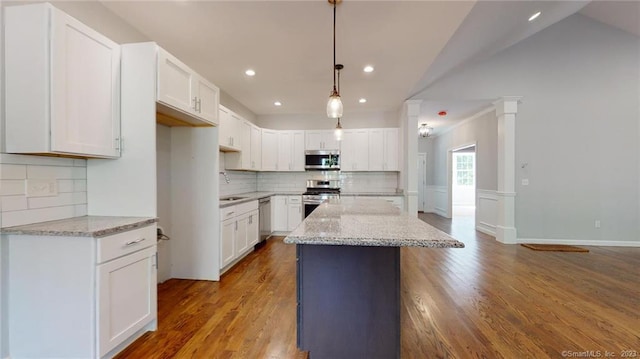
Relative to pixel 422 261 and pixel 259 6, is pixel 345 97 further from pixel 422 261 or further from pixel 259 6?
pixel 422 261

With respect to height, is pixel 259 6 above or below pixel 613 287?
above

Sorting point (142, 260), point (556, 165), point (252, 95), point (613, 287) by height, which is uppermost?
point (252, 95)

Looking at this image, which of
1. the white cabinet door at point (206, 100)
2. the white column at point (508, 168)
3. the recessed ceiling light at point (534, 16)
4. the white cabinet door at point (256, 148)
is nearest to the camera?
the white cabinet door at point (206, 100)

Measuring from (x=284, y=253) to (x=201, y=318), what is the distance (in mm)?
1911

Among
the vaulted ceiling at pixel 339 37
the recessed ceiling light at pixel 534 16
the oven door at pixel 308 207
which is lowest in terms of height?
the oven door at pixel 308 207

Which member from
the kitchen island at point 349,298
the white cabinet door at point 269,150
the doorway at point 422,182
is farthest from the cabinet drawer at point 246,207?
the doorway at point 422,182

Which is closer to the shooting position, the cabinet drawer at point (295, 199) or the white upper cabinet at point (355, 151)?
the cabinet drawer at point (295, 199)

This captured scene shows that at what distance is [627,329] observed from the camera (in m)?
2.04

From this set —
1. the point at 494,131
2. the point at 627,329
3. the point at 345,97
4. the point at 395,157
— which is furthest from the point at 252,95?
the point at 627,329

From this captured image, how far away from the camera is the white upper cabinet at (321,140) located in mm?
5320

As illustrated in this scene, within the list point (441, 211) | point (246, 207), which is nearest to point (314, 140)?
point (246, 207)

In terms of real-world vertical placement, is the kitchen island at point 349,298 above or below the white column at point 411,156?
below

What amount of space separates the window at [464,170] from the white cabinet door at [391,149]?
21.4ft

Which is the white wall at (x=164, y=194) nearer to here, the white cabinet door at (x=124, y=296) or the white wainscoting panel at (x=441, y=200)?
the white cabinet door at (x=124, y=296)
